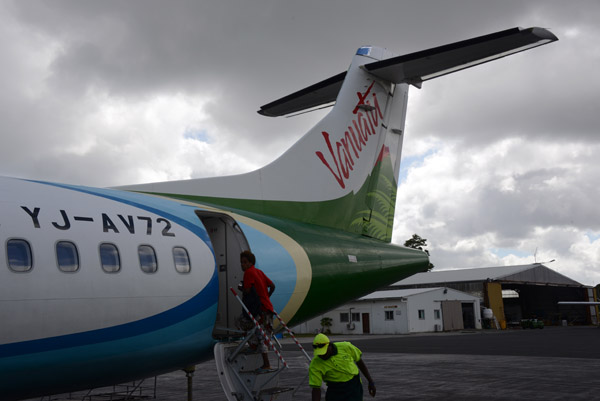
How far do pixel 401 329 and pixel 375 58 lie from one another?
3435 centimetres

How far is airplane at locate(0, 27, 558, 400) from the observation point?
5.67 metres

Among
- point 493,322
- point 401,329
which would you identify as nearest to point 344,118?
point 401,329

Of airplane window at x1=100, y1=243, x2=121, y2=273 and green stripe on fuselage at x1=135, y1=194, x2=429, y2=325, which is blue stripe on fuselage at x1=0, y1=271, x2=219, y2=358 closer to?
airplane window at x1=100, y1=243, x2=121, y2=273

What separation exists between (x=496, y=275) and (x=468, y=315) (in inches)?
265

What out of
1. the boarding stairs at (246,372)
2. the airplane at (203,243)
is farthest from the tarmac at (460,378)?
the airplane at (203,243)

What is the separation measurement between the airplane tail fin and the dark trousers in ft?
12.6

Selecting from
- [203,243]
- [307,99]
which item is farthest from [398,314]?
[203,243]

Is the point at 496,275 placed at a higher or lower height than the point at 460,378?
higher

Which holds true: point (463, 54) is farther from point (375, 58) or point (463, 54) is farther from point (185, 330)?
point (185, 330)

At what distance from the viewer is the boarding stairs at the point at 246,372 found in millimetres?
7078

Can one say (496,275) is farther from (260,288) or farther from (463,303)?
(260,288)

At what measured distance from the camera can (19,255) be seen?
18.2 feet

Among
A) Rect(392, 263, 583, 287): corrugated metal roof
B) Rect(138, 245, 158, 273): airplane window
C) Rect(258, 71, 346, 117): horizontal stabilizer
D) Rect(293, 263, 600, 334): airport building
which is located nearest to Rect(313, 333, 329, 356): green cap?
Rect(138, 245, 158, 273): airplane window

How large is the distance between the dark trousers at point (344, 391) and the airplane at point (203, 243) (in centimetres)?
211
